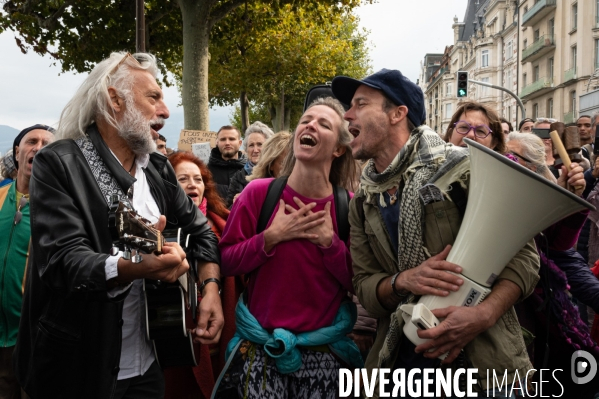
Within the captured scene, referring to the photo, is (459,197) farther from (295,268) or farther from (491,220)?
(295,268)

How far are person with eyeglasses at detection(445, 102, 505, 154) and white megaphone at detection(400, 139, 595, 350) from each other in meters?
1.78

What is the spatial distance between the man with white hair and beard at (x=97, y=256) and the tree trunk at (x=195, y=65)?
33.6 feet

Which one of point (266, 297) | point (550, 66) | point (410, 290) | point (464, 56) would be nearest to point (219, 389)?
point (266, 297)

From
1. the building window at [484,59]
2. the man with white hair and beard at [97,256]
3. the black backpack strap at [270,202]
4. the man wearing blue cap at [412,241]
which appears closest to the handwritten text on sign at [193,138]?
the black backpack strap at [270,202]

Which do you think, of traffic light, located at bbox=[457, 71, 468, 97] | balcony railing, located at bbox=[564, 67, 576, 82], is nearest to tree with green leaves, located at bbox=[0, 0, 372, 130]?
traffic light, located at bbox=[457, 71, 468, 97]

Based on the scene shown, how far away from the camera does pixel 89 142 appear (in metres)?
2.57

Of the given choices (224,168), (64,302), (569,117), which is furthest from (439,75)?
(64,302)

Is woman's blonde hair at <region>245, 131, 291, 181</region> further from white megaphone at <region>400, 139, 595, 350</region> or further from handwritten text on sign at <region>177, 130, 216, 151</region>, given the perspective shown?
handwritten text on sign at <region>177, 130, 216, 151</region>

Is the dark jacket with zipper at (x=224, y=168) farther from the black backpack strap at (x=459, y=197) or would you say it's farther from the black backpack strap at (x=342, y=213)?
the black backpack strap at (x=459, y=197)

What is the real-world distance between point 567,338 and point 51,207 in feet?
9.39

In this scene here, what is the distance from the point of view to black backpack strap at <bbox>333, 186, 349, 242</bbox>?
3.12 meters

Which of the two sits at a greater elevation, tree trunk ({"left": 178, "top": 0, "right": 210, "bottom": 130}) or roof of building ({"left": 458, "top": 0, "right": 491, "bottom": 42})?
roof of building ({"left": 458, "top": 0, "right": 491, "bottom": 42})

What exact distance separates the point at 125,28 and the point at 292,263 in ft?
48.9

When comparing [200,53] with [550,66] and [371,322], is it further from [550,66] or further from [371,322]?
[550,66]
